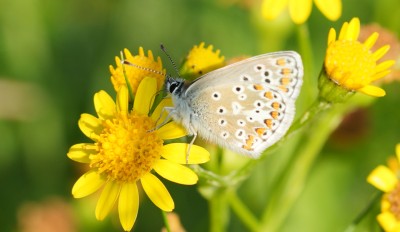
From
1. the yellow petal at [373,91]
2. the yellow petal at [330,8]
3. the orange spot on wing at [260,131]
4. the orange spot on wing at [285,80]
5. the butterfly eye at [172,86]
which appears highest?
the yellow petal at [330,8]

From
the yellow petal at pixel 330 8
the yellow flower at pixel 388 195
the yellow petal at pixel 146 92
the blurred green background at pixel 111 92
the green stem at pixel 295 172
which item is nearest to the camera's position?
the yellow flower at pixel 388 195

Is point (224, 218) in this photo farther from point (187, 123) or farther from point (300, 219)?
point (300, 219)

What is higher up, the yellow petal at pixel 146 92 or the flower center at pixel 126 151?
the yellow petal at pixel 146 92

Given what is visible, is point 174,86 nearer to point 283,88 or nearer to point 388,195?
point 283,88

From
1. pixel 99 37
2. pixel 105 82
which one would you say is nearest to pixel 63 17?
pixel 99 37

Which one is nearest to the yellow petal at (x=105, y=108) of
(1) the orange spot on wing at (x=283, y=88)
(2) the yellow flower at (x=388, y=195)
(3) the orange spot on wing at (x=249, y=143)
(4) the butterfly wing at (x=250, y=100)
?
(4) the butterfly wing at (x=250, y=100)

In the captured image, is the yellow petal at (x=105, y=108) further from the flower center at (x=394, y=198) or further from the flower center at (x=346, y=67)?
the flower center at (x=394, y=198)

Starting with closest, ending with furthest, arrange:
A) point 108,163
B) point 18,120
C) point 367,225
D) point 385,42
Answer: point 108,163
point 367,225
point 385,42
point 18,120
